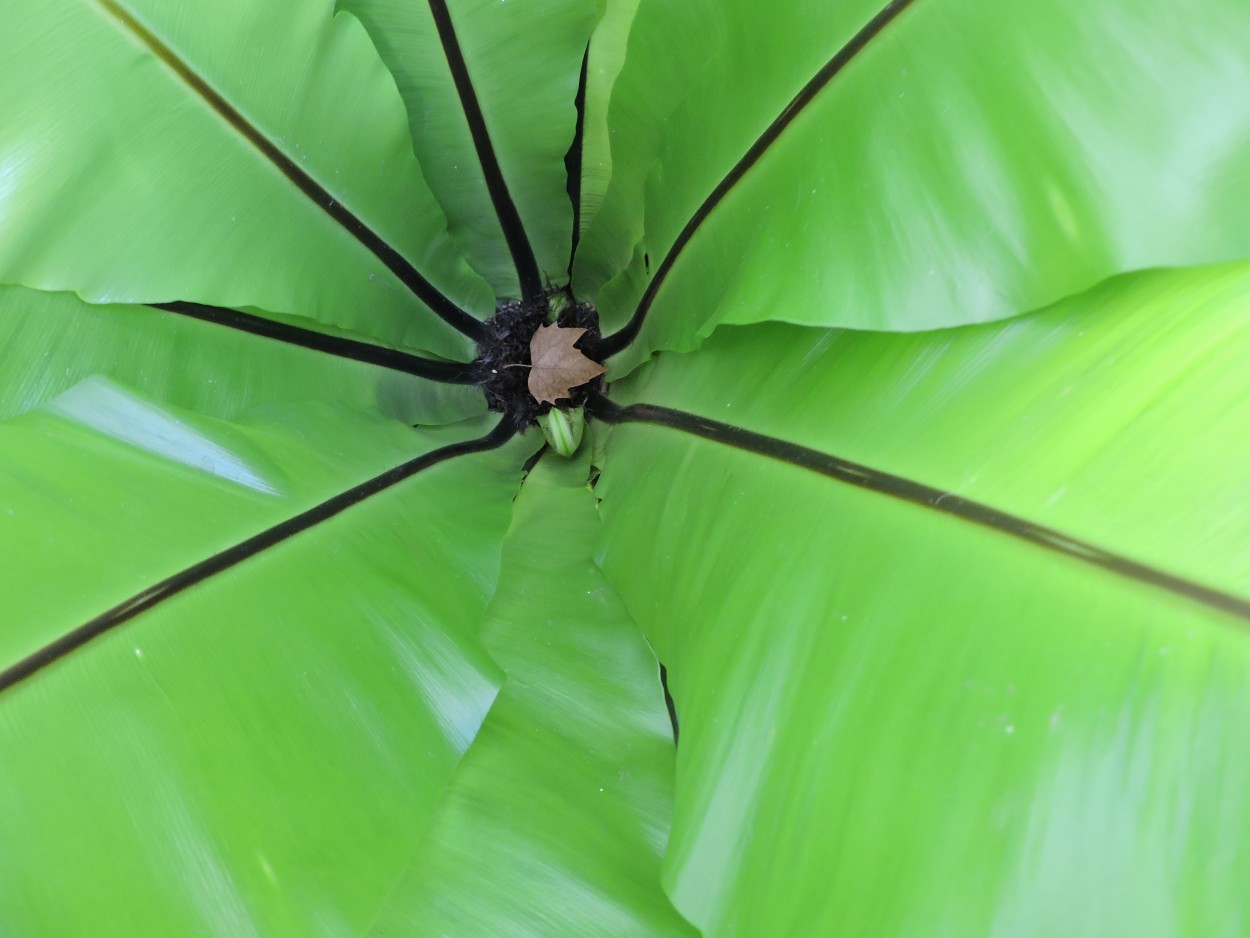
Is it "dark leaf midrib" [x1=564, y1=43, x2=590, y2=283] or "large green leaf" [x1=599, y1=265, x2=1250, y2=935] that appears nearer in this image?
"large green leaf" [x1=599, y1=265, x2=1250, y2=935]

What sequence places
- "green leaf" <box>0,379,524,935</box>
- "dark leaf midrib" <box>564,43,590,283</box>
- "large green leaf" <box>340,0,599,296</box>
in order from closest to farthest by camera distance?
"green leaf" <box>0,379,524,935</box>, "large green leaf" <box>340,0,599,296</box>, "dark leaf midrib" <box>564,43,590,283</box>

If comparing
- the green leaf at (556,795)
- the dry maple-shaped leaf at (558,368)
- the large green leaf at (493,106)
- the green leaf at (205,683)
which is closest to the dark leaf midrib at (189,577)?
the green leaf at (205,683)

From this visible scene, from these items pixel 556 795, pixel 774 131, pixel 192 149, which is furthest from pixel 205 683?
pixel 774 131

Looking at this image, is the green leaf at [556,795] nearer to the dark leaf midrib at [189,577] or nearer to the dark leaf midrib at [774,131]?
the dark leaf midrib at [189,577]

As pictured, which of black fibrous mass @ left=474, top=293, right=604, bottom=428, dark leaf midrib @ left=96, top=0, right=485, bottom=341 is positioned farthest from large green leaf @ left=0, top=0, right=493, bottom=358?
black fibrous mass @ left=474, top=293, right=604, bottom=428

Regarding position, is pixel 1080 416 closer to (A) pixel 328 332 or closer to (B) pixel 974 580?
(B) pixel 974 580

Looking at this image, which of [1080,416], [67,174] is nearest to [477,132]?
[67,174]

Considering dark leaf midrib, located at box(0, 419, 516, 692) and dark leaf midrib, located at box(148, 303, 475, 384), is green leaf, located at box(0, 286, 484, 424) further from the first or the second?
dark leaf midrib, located at box(0, 419, 516, 692)

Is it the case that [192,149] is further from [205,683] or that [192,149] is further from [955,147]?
[955,147]
